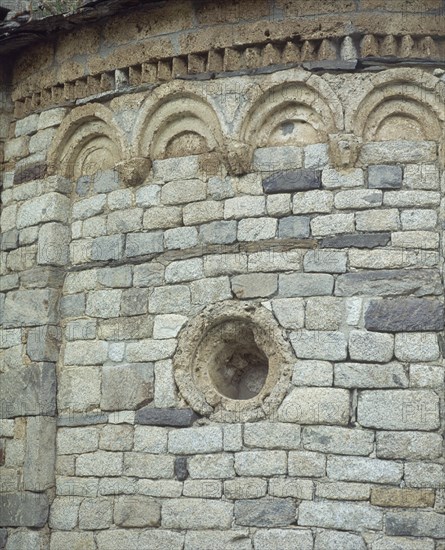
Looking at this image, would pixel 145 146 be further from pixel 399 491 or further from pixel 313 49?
pixel 399 491

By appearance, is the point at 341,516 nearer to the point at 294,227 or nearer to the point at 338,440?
the point at 338,440

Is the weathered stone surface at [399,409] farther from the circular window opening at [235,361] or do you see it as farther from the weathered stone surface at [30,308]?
the weathered stone surface at [30,308]

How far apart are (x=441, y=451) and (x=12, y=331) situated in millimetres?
3347

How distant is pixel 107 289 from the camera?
284 inches

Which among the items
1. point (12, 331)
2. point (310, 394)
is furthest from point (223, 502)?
point (12, 331)

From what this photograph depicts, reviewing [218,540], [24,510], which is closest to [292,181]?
[218,540]

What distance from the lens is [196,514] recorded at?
654 centimetres

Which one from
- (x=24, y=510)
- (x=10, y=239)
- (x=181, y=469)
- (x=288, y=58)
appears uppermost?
(x=288, y=58)

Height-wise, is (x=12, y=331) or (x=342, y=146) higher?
(x=342, y=146)

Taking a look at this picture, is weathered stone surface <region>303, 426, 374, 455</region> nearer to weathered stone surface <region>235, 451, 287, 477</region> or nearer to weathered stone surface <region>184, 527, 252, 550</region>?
weathered stone surface <region>235, 451, 287, 477</region>

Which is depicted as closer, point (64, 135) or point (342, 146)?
point (342, 146)

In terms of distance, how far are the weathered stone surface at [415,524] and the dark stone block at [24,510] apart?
2.51 meters

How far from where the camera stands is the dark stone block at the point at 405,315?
639 centimetres

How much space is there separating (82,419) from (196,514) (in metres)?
1.15
